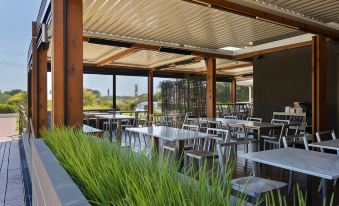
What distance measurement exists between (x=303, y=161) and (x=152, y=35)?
447 cm

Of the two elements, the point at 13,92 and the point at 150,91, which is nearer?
the point at 150,91

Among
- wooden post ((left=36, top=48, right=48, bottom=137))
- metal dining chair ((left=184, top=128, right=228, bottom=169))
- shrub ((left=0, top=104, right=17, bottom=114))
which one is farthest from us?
shrub ((left=0, top=104, right=17, bottom=114))

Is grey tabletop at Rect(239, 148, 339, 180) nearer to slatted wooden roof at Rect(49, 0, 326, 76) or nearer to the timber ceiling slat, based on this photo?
slatted wooden roof at Rect(49, 0, 326, 76)

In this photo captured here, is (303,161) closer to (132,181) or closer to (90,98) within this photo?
(132,181)

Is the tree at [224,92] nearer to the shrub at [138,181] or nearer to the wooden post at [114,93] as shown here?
the wooden post at [114,93]

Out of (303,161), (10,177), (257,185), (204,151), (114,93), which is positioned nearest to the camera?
(303,161)

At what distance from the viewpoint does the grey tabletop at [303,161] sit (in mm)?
2109

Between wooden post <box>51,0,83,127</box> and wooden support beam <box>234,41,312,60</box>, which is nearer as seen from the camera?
wooden post <box>51,0,83,127</box>

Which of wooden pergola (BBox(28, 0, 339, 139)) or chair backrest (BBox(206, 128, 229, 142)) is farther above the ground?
wooden pergola (BBox(28, 0, 339, 139))

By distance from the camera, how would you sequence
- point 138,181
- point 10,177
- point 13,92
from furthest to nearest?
1. point 13,92
2. point 10,177
3. point 138,181

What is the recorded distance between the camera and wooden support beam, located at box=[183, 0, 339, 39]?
12.1 feet

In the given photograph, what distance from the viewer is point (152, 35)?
6.10m

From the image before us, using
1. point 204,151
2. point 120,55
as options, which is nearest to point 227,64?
point 120,55

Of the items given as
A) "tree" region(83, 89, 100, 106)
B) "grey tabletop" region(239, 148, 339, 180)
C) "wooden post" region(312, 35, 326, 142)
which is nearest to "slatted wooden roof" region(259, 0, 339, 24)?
"wooden post" region(312, 35, 326, 142)
